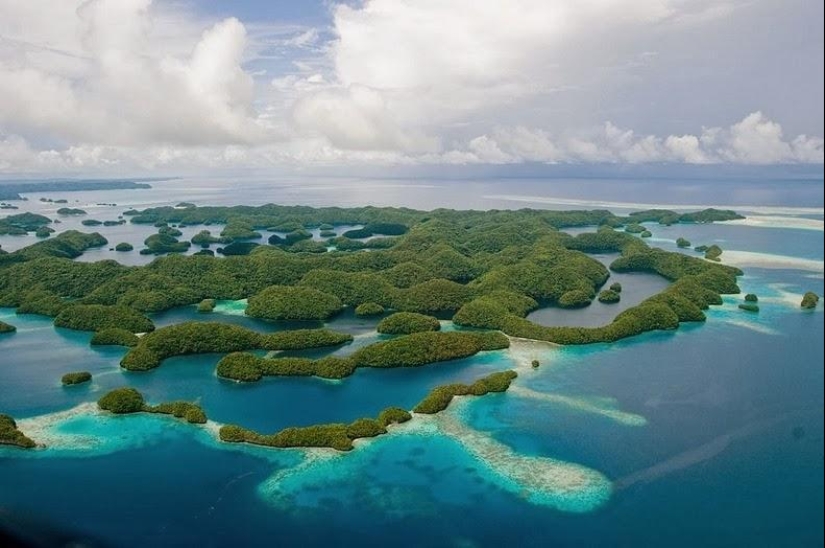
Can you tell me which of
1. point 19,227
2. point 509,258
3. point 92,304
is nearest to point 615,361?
point 509,258

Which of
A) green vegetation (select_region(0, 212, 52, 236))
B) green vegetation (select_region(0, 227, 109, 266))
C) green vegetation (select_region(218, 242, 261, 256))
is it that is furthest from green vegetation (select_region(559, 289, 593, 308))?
green vegetation (select_region(0, 212, 52, 236))

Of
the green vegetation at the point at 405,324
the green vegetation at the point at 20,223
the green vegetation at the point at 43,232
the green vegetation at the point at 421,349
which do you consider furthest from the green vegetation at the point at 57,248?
the green vegetation at the point at 421,349

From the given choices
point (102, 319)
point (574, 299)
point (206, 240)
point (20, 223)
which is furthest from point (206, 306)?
point (20, 223)

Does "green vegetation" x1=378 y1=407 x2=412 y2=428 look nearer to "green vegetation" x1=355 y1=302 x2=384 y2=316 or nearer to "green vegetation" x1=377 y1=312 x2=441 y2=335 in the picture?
"green vegetation" x1=377 y1=312 x2=441 y2=335

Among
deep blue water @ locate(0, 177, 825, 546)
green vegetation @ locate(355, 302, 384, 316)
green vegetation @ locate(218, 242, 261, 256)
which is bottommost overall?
deep blue water @ locate(0, 177, 825, 546)

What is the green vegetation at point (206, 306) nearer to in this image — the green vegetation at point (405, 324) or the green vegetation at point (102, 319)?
the green vegetation at point (102, 319)

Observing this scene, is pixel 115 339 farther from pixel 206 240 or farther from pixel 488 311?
pixel 206 240
